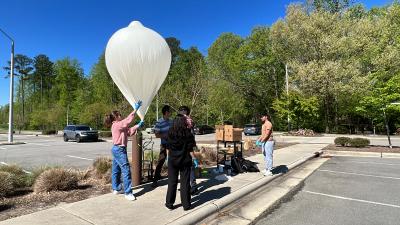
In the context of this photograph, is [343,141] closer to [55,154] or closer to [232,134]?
[232,134]

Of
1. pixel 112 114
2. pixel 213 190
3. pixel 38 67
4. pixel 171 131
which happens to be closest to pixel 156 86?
pixel 112 114

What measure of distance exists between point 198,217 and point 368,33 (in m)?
37.4

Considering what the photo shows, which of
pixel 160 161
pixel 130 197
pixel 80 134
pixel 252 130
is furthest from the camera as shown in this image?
pixel 252 130

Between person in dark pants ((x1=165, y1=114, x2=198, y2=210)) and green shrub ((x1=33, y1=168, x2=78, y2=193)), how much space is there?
9.83 feet

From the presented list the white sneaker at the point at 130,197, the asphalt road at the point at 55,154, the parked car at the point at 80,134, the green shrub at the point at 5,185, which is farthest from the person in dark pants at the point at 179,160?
the parked car at the point at 80,134

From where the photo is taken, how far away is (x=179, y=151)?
5797mm

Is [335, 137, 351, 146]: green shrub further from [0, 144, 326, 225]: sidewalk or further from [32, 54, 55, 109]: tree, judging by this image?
[32, 54, 55, 109]: tree

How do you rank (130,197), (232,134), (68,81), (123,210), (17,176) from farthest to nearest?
(68,81)
(232,134)
(17,176)
(130,197)
(123,210)

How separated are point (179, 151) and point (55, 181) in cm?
343

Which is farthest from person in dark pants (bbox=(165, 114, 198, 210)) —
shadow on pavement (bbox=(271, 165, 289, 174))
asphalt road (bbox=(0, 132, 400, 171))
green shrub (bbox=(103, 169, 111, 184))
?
shadow on pavement (bbox=(271, 165, 289, 174))

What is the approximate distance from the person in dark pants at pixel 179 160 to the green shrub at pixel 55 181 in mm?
2997

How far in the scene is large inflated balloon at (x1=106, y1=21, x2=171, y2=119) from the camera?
261 inches

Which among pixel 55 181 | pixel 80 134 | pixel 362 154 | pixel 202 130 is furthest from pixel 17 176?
pixel 202 130

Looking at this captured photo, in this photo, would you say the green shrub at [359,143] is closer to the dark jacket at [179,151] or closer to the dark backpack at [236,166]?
the dark backpack at [236,166]
